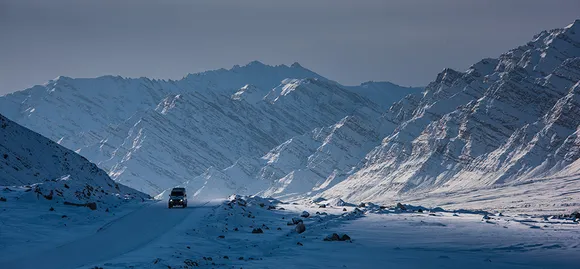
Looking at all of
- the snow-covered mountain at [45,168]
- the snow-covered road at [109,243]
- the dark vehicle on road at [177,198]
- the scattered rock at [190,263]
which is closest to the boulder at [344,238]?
the snow-covered road at [109,243]

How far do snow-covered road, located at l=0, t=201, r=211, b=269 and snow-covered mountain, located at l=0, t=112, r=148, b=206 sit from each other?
5216mm

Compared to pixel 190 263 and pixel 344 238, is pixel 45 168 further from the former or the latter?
pixel 190 263

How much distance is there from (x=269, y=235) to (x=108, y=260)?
14.7m

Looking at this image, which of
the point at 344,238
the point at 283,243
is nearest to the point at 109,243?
the point at 283,243

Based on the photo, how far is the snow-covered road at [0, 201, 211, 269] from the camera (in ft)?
103

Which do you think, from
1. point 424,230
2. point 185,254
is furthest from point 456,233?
point 185,254

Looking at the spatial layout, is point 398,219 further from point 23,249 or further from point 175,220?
point 23,249

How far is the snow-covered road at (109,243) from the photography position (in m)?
31.3

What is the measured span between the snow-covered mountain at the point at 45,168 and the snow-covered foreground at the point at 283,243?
5.07m

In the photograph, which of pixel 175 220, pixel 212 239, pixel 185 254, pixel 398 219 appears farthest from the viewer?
pixel 398 219

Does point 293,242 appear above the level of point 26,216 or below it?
below

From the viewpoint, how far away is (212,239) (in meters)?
40.5

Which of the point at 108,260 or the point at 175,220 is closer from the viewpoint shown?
the point at 108,260

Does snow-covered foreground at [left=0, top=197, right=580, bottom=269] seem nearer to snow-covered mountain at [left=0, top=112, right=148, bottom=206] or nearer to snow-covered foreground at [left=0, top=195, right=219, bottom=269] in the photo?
snow-covered foreground at [left=0, top=195, right=219, bottom=269]
